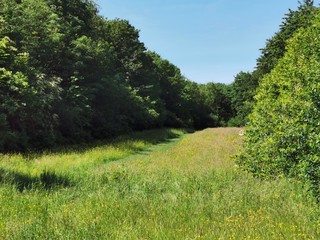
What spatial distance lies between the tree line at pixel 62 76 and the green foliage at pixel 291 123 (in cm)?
892

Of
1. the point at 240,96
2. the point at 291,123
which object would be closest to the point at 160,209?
the point at 291,123

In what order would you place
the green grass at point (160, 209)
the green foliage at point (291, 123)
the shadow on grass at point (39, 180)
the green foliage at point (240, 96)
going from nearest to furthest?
1. the green grass at point (160, 209)
2. the green foliage at point (291, 123)
3. the shadow on grass at point (39, 180)
4. the green foliage at point (240, 96)

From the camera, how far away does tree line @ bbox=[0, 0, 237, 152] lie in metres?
20.5

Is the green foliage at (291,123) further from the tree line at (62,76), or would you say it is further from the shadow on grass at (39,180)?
the tree line at (62,76)

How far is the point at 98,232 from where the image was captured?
5.71 m

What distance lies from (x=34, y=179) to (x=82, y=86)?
60.2 feet

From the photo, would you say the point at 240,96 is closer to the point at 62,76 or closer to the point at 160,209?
the point at 62,76

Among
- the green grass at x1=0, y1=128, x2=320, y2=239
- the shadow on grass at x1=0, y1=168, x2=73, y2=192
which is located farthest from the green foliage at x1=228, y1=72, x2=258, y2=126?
the shadow on grass at x1=0, y1=168, x2=73, y2=192

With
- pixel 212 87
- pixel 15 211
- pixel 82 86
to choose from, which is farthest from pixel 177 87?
pixel 15 211

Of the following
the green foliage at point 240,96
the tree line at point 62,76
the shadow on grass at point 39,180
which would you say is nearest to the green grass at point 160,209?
the shadow on grass at point 39,180

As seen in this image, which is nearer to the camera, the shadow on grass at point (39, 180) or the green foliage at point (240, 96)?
the shadow on grass at point (39, 180)

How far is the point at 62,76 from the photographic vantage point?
28.9 meters

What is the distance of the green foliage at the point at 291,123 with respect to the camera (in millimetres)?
8583

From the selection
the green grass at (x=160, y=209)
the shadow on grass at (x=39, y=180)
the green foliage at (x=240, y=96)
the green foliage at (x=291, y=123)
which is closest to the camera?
the green grass at (x=160, y=209)
